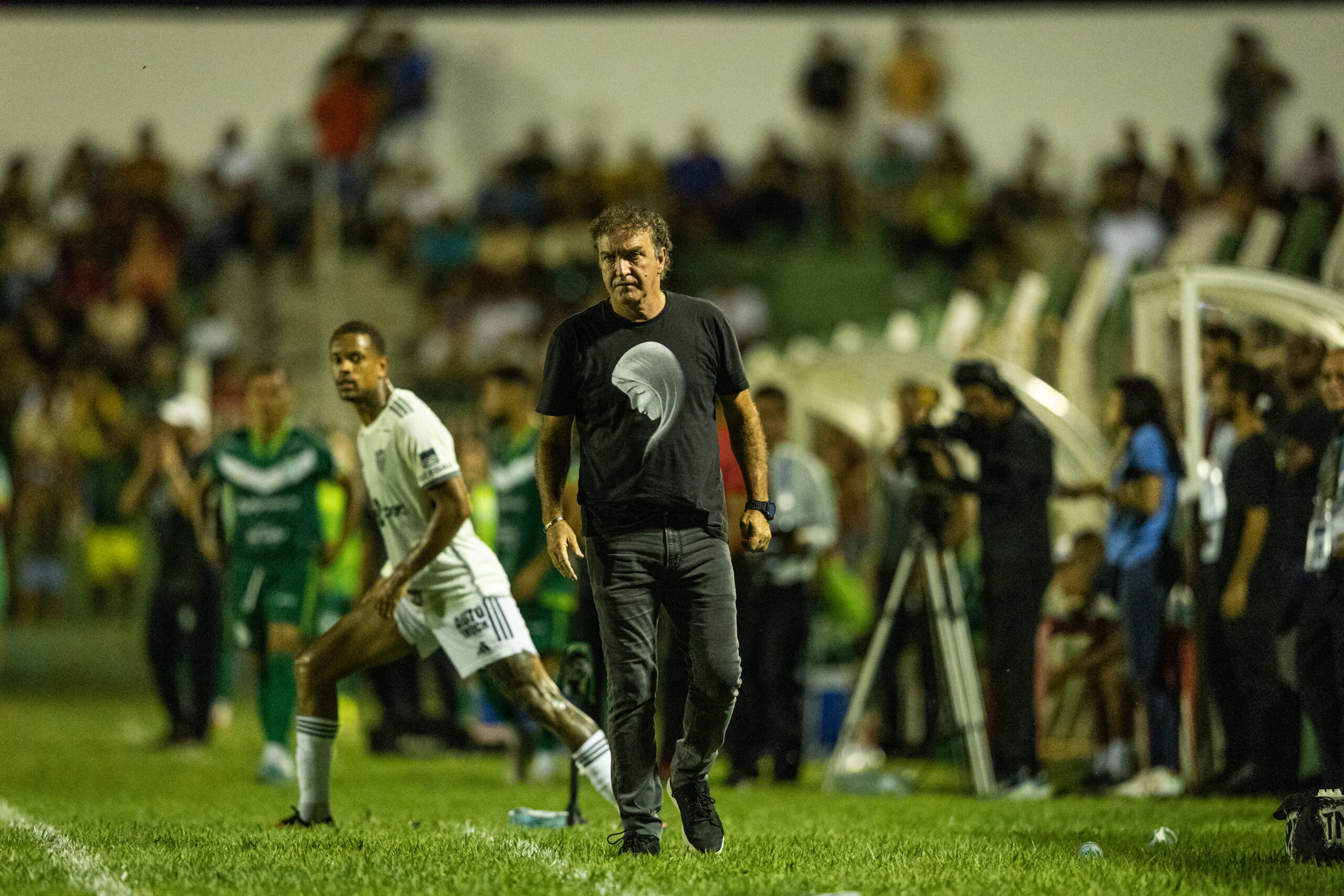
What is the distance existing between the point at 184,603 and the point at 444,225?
34.4ft

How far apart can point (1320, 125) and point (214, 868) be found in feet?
57.5

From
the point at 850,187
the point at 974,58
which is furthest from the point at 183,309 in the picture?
the point at 974,58

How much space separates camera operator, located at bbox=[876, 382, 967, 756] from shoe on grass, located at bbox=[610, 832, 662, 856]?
3861mm

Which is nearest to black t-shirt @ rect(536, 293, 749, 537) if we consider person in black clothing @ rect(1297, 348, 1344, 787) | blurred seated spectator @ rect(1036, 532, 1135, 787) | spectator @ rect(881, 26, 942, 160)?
person in black clothing @ rect(1297, 348, 1344, 787)

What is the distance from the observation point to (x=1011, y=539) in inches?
393

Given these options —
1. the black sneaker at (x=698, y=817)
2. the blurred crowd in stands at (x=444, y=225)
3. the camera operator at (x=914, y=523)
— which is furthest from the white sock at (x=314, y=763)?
the blurred crowd in stands at (x=444, y=225)

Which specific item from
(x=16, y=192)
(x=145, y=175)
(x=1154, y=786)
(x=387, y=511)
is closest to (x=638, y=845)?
(x=387, y=511)

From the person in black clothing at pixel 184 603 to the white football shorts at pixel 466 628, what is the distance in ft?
19.6

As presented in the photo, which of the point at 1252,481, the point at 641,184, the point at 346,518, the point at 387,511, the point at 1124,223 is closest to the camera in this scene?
the point at 387,511

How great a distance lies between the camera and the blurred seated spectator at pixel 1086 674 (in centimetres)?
1058

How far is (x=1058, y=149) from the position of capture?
23.3 m

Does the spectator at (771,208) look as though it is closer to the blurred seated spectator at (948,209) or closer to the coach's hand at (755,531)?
the blurred seated spectator at (948,209)

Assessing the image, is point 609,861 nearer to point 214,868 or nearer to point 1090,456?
point 214,868

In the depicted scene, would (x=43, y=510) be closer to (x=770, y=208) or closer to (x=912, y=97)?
(x=770, y=208)
